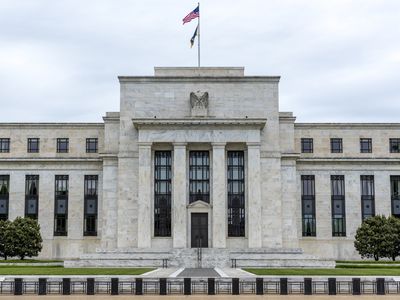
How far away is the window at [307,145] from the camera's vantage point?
3374 inches

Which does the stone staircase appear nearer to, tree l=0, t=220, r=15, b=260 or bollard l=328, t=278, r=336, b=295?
tree l=0, t=220, r=15, b=260

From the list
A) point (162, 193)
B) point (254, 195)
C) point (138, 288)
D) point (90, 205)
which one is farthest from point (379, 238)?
point (138, 288)

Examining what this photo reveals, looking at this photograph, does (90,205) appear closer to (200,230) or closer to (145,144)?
(145,144)

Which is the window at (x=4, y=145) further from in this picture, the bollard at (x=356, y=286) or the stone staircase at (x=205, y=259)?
the bollard at (x=356, y=286)

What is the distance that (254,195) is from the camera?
259 ft

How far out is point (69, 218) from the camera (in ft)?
274

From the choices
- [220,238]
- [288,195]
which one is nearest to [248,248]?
[220,238]

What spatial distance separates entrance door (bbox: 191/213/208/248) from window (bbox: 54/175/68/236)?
15755 mm

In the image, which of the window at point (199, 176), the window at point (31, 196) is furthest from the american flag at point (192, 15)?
the window at point (31, 196)

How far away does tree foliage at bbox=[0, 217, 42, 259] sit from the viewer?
75.1 metres

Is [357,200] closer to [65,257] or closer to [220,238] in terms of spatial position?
[220,238]

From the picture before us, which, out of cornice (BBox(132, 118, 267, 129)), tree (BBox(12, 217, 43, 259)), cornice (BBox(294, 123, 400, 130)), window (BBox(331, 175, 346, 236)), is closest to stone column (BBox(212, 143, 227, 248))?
cornice (BBox(132, 118, 267, 129))

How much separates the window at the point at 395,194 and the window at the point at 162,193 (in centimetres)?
2679

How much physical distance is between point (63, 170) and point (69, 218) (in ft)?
19.0
